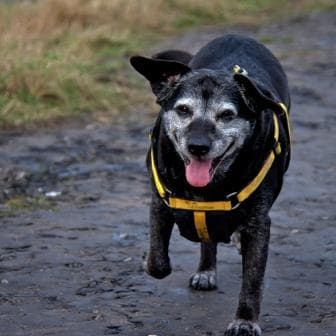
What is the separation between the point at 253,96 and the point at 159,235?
923mm

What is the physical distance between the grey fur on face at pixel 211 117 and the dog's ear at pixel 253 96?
43 mm

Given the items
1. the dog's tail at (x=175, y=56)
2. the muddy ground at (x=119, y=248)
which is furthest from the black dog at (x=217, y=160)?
the dog's tail at (x=175, y=56)

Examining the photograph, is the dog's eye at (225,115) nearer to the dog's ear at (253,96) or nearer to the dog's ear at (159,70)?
the dog's ear at (253,96)

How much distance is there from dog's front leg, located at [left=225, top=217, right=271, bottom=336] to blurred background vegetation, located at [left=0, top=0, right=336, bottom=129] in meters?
5.20

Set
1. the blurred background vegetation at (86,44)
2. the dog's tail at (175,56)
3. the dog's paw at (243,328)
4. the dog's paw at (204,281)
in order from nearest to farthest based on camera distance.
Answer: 1. the dog's paw at (243,328)
2. the dog's paw at (204,281)
3. the dog's tail at (175,56)
4. the blurred background vegetation at (86,44)

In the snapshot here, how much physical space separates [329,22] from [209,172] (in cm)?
1297

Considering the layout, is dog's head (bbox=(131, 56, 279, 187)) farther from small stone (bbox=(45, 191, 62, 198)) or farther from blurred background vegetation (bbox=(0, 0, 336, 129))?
blurred background vegetation (bbox=(0, 0, 336, 129))

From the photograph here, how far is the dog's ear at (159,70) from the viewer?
15.8 ft

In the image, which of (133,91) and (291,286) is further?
(133,91)

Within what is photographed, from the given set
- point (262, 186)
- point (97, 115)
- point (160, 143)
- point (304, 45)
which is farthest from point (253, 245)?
point (304, 45)

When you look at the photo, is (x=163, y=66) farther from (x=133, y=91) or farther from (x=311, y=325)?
(x=133, y=91)

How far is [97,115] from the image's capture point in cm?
1029

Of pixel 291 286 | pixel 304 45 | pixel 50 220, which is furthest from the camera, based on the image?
pixel 304 45

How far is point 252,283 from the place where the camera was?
484cm
